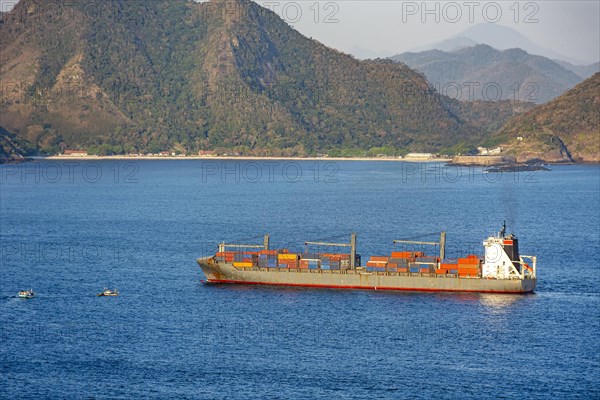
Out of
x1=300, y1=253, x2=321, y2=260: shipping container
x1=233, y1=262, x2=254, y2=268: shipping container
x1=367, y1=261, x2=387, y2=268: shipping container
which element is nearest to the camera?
x1=367, y1=261, x2=387, y2=268: shipping container

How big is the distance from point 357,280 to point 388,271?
3440mm

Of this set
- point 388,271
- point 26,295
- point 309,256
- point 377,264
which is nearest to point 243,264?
point 309,256

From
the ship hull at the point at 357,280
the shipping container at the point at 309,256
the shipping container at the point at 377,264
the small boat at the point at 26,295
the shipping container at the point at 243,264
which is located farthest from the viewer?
the shipping container at the point at 309,256

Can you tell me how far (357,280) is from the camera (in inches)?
4488

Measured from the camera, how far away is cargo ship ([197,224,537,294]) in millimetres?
111500

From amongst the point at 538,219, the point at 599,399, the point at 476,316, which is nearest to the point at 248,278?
the point at 476,316

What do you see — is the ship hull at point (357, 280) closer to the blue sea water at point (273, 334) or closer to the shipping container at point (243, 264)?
the shipping container at point (243, 264)

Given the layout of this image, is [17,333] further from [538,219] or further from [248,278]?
[538,219]

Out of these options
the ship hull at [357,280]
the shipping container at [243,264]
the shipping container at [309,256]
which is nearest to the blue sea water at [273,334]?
the ship hull at [357,280]

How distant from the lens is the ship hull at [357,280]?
11131 cm

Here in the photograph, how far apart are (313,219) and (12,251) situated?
57027 mm

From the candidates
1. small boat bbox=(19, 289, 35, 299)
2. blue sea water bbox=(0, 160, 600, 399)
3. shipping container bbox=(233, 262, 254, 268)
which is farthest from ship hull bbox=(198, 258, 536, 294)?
small boat bbox=(19, 289, 35, 299)

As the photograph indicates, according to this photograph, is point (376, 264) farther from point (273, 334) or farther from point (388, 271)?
point (273, 334)

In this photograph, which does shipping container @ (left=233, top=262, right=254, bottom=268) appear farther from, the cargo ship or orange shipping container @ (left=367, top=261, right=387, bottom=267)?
orange shipping container @ (left=367, top=261, right=387, bottom=267)
